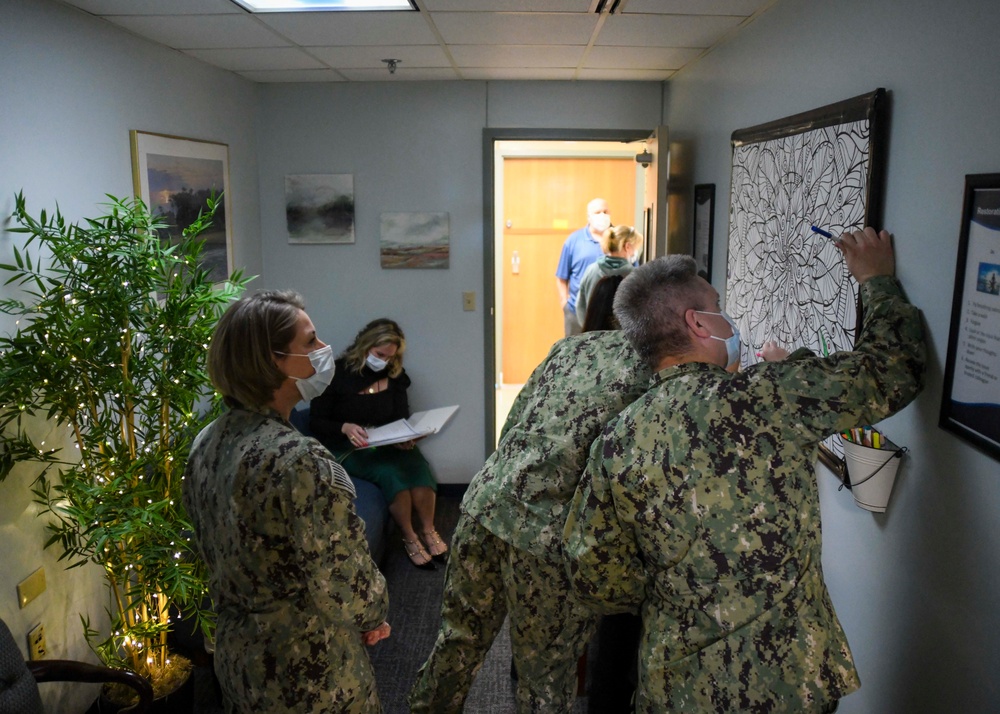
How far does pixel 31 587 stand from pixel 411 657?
4.48 ft

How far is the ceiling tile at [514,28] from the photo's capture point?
2750mm

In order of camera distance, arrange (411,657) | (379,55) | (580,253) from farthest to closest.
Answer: (580,253) → (379,55) → (411,657)

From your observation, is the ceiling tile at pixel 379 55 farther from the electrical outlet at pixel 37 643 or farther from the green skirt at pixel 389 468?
the electrical outlet at pixel 37 643

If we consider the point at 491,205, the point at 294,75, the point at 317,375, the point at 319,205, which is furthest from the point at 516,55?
the point at 317,375

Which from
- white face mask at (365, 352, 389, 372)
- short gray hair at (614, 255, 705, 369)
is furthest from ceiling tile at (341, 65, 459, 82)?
short gray hair at (614, 255, 705, 369)

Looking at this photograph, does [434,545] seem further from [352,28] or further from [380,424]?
[352,28]

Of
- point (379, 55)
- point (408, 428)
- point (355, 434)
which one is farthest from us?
point (408, 428)

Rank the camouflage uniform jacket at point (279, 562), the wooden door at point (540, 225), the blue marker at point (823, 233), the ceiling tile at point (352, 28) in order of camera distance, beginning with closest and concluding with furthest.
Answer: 1. the camouflage uniform jacket at point (279, 562)
2. the blue marker at point (823, 233)
3. the ceiling tile at point (352, 28)
4. the wooden door at point (540, 225)

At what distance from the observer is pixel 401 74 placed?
13.4ft

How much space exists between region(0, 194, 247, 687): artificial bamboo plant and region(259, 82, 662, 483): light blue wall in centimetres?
206

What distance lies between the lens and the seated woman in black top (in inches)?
151

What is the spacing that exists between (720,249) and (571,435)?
1622mm

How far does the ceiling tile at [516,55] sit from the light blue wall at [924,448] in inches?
52.3

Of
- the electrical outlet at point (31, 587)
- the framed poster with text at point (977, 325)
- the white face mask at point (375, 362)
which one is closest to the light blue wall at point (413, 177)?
the white face mask at point (375, 362)
